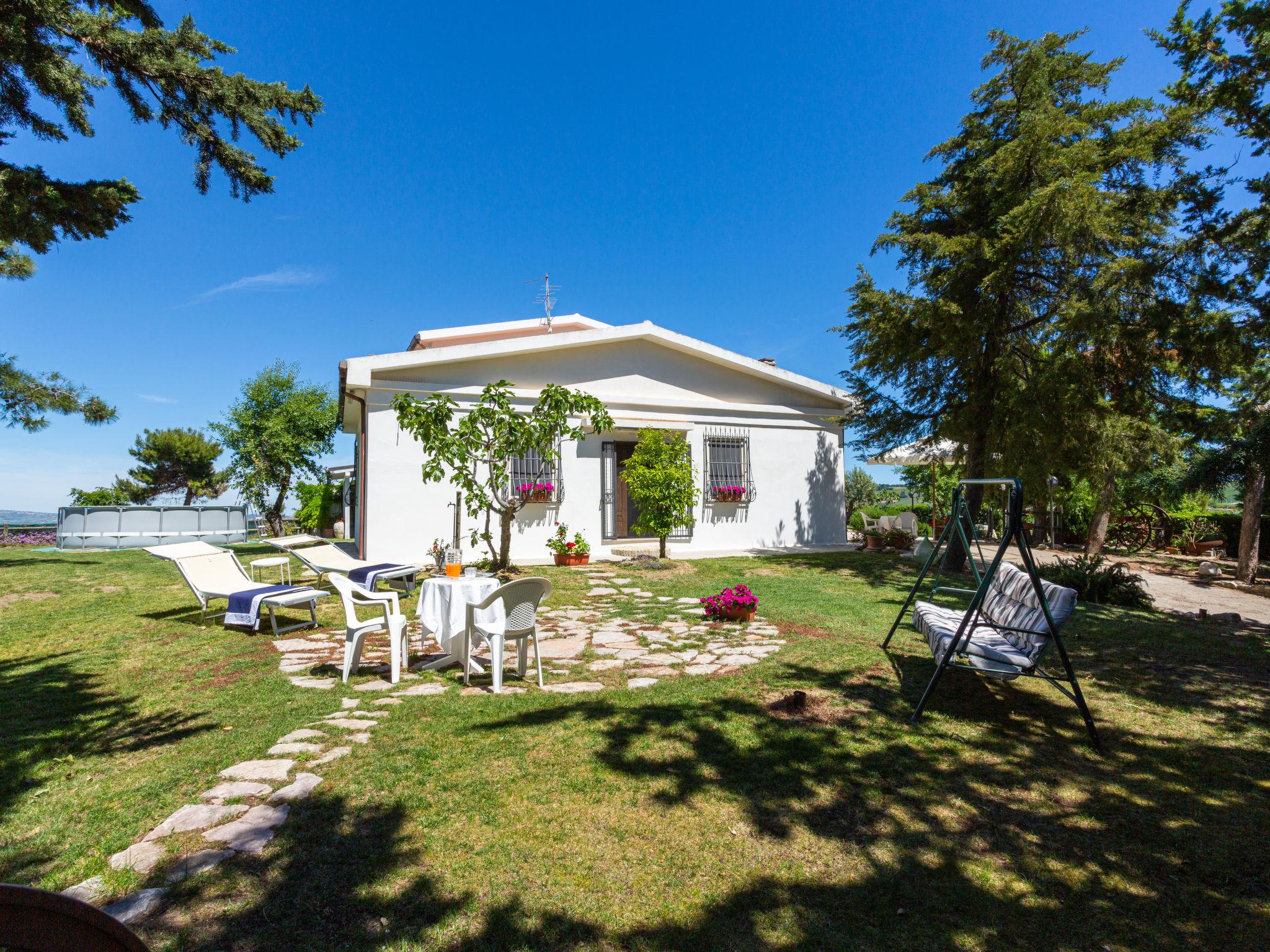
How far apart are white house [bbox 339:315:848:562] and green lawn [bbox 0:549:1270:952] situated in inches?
232

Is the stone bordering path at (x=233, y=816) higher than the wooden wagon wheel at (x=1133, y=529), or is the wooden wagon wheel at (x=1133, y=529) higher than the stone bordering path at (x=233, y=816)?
the wooden wagon wheel at (x=1133, y=529)

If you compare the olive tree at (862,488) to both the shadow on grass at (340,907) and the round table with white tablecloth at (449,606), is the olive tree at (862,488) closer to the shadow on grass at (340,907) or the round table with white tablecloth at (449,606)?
the round table with white tablecloth at (449,606)

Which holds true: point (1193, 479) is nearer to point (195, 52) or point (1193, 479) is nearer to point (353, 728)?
point (353, 728)

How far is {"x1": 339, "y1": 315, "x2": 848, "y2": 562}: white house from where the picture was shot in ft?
34.5

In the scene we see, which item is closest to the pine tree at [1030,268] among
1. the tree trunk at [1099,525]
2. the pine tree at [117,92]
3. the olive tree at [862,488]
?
the tree trunk at [1099,525]

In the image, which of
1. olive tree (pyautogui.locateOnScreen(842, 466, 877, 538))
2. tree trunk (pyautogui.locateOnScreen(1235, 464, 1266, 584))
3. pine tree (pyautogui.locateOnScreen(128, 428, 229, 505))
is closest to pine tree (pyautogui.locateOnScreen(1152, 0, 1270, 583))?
tree trunk (pyautogui.locateOnScreen(1235, 464, 1266, 584))

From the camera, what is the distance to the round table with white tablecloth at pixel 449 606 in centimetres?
472

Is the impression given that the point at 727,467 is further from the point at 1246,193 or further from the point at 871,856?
the point at 871,856

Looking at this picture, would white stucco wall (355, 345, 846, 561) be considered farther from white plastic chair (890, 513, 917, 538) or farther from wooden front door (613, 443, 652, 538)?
white plastic chair (890, 513, 917, 538)

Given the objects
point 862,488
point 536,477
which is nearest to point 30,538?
point 536,477

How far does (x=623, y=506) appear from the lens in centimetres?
1294

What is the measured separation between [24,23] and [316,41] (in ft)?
19.9

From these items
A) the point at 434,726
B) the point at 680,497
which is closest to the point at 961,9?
the point at 680,497

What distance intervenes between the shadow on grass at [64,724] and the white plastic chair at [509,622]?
1620 mm
